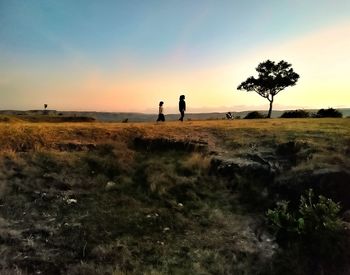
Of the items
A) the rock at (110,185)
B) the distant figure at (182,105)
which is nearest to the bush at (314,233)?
the rock at (110,185)

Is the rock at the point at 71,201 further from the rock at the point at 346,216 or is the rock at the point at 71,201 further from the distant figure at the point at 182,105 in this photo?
the distant figure at the point at 182,105

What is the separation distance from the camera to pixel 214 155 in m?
19.9

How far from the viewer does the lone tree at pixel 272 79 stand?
63.2 m

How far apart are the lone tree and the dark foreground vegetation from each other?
41.7 m

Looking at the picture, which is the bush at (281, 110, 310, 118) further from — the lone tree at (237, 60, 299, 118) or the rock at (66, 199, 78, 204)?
the rock at (66, 199, 78, 204)

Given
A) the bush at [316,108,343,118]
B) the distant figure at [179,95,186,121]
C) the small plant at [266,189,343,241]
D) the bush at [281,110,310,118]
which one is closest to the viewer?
the small plant at [266,189,343,241]

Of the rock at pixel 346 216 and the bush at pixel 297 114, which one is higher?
the bush at pixel 297 114

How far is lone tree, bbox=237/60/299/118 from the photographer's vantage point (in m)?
63.2

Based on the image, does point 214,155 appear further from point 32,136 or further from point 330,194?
point 32,136

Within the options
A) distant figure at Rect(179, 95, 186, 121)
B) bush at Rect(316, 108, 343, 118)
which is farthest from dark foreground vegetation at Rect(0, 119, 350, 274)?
bush at Rect(316, 108, 343, 118)

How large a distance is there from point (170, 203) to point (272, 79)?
50.2 m

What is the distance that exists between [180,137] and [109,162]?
485 cm

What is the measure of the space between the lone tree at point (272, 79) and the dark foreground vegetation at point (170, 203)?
4175 centimetres

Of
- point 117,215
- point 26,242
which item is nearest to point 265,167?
point 117,215
